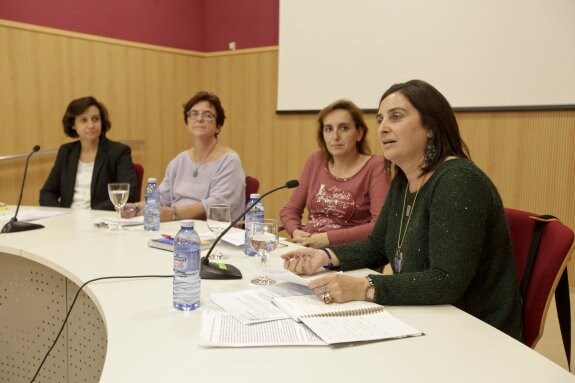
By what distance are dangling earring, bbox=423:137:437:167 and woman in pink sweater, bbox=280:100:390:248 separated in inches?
34.2

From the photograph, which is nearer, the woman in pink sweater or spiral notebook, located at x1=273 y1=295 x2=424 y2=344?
spiral notebook, located at x1=273 y1=295 x2=424 y2=344

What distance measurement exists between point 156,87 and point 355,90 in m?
2.14

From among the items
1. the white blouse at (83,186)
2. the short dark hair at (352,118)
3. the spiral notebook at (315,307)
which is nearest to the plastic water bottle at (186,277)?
the spiral notebook at (315,307)

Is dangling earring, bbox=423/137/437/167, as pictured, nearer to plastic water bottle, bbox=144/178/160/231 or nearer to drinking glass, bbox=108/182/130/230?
plastic water bottle, bbox=144/178/160/231

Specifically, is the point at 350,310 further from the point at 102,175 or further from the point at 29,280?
the point at 102,175

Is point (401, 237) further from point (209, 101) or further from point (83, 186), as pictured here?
point (83, 186)

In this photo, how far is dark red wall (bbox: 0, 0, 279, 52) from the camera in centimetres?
431

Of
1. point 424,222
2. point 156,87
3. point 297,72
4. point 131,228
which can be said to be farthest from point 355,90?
point 424,222

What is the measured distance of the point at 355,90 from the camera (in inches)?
170

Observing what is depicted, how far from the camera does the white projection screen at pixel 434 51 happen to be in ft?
11.2

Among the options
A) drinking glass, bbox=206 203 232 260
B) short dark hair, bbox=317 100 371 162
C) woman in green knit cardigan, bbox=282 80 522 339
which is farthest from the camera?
short dark hair, bbox=317 100 371 162

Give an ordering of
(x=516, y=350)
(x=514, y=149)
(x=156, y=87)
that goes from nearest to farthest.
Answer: (x=516, y=350) → (x=514, y=149) → (x=156, y=87)

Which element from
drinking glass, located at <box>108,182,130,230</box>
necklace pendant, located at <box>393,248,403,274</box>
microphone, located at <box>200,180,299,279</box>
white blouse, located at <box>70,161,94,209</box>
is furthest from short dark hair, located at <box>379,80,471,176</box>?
white blouse, located at <box>70,161,94,209</box>

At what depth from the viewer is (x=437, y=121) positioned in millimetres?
1532
